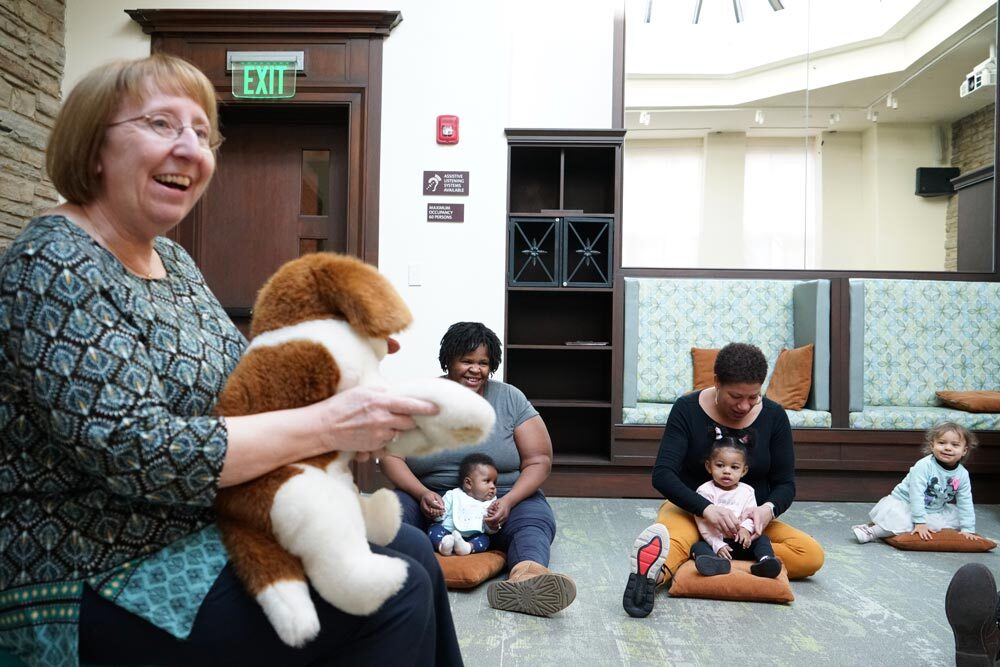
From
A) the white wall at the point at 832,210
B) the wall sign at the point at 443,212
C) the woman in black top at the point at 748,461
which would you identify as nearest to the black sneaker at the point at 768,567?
the woman in black top at the point at 748,461

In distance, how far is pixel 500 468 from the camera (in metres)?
2.67

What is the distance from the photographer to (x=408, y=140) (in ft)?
13.7

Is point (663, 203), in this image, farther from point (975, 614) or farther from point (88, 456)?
point (88, 456)

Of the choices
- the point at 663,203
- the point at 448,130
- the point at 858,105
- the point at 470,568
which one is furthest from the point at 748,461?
the point at 858,105

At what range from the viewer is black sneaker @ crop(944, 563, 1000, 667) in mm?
1604

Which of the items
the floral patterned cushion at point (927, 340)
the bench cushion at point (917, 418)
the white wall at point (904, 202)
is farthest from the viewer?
the white wall at point (904, 202)

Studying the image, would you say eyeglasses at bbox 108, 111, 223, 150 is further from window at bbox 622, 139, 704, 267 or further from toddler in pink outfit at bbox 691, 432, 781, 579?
window at bbox 622, 139, 704, 267

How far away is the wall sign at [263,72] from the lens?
411cm

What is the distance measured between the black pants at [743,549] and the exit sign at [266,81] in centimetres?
313

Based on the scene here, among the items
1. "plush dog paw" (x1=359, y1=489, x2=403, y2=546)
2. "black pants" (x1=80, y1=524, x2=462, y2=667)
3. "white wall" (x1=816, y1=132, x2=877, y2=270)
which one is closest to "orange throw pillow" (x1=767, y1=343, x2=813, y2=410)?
"white wall" (x1=816, y1=132, x2=877, y2=270)

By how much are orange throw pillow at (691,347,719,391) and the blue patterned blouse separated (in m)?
3.56

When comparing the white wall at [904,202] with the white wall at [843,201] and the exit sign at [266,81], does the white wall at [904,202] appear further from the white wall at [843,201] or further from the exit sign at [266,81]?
the exit sign at [266,81]

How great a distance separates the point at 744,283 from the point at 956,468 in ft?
5.23

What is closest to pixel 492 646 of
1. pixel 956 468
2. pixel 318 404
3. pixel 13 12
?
pixel 318 404
